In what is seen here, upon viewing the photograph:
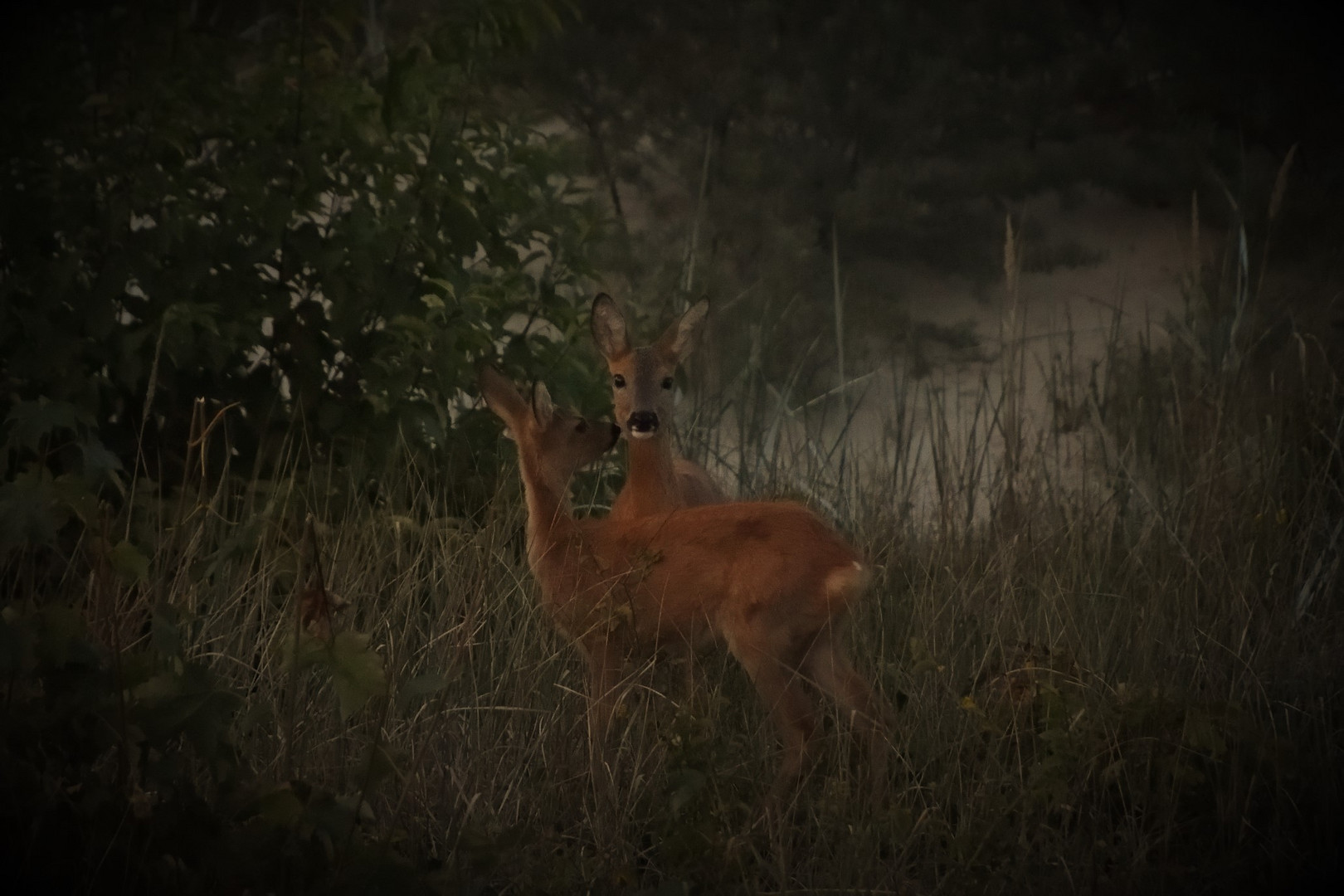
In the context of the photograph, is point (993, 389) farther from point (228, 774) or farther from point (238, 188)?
point (228, 774)

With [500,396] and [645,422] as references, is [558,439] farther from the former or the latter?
[645,422]

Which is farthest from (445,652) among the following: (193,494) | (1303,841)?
(1303,841)

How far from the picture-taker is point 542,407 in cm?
466

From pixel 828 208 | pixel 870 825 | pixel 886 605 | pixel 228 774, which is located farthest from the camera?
pixel 828 208

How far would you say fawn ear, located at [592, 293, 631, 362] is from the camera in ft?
17.5

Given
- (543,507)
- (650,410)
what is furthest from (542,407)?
(650,410)

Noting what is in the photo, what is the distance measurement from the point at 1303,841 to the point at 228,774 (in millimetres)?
2395

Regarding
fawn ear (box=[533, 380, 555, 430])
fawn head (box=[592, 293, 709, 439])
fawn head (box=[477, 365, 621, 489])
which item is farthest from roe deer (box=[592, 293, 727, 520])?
fawn ear (box=[533, 380, 555, 430])

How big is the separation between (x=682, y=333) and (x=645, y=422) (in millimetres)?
487

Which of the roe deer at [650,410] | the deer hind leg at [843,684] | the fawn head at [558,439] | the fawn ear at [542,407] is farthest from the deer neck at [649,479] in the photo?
the deer hind leg at [843,684]

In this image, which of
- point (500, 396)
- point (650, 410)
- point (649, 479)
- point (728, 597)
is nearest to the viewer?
point (728, 597)

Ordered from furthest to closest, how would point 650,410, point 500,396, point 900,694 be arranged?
point 650,410 < point 500,396 < point 900,694

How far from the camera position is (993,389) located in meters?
12.5

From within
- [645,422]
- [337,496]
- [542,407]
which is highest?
[542,407]
